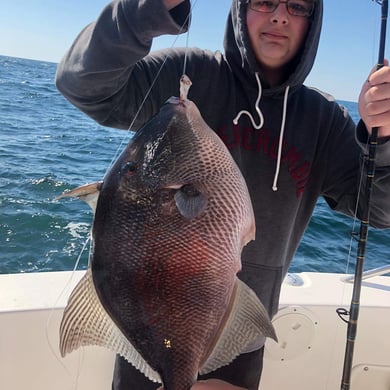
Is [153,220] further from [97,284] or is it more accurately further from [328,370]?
[328,370]

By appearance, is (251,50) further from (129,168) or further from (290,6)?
(129,168)

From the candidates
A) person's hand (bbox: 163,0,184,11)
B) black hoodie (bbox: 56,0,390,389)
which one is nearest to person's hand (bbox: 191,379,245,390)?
black hoodie (bbox: 56,0,390,389)

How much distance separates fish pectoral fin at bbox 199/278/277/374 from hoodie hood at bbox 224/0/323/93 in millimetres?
821

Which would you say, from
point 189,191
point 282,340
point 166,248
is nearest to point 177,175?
point 189,191

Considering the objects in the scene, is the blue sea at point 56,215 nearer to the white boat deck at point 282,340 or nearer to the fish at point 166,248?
the white boat deck at point 282,340

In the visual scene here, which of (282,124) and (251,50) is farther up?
(251,50)

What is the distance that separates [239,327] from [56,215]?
223 inches

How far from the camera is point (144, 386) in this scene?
1.73 metres

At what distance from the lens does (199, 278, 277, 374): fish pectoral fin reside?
1.31m

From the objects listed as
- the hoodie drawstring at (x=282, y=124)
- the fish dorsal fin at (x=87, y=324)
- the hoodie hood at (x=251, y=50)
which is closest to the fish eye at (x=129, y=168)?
the fish dorsal fin at (x=87, y=324)

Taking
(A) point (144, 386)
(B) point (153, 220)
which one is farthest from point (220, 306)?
(A) point (144, 386)

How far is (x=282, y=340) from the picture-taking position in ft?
8.50

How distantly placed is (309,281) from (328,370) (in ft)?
1.78

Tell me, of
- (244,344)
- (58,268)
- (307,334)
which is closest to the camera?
(244,344)
